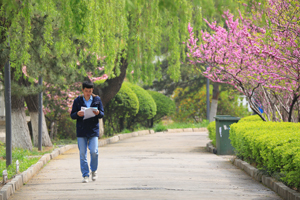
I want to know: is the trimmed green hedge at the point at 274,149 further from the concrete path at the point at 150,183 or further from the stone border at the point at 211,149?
the stone border at the point at 211,149

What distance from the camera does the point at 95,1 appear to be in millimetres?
9641

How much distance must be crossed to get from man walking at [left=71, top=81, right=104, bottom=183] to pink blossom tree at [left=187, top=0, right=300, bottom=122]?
135 inches

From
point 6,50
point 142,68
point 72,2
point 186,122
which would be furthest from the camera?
point 186,122

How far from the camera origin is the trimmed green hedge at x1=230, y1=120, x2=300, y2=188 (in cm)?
654

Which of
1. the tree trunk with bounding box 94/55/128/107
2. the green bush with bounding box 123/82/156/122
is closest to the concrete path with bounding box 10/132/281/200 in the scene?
the tree trunk with bounding box 94/55/128/107

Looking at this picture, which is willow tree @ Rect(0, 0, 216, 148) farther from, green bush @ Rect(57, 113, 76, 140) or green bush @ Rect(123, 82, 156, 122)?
green bush @ Rect(123, 82, 156, 122)

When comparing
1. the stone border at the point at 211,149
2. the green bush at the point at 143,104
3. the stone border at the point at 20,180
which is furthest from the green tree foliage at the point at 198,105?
the stone border at the point at 20,180

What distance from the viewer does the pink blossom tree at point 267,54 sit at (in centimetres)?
980

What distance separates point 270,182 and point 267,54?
3655 mm

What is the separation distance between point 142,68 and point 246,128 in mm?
6164

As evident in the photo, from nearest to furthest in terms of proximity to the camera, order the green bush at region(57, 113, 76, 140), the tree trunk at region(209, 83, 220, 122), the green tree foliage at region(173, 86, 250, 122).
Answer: the green bush at region(57, 113, 76, 140) → the tree trunk at region(209, 83, 220, 122) → the green tree foliage at region(173, 86, 250, 122)

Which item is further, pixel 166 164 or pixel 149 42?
pixel 149 42

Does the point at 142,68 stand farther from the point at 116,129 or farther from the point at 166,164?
the point at 116,129

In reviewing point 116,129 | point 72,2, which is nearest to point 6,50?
point 72,2
